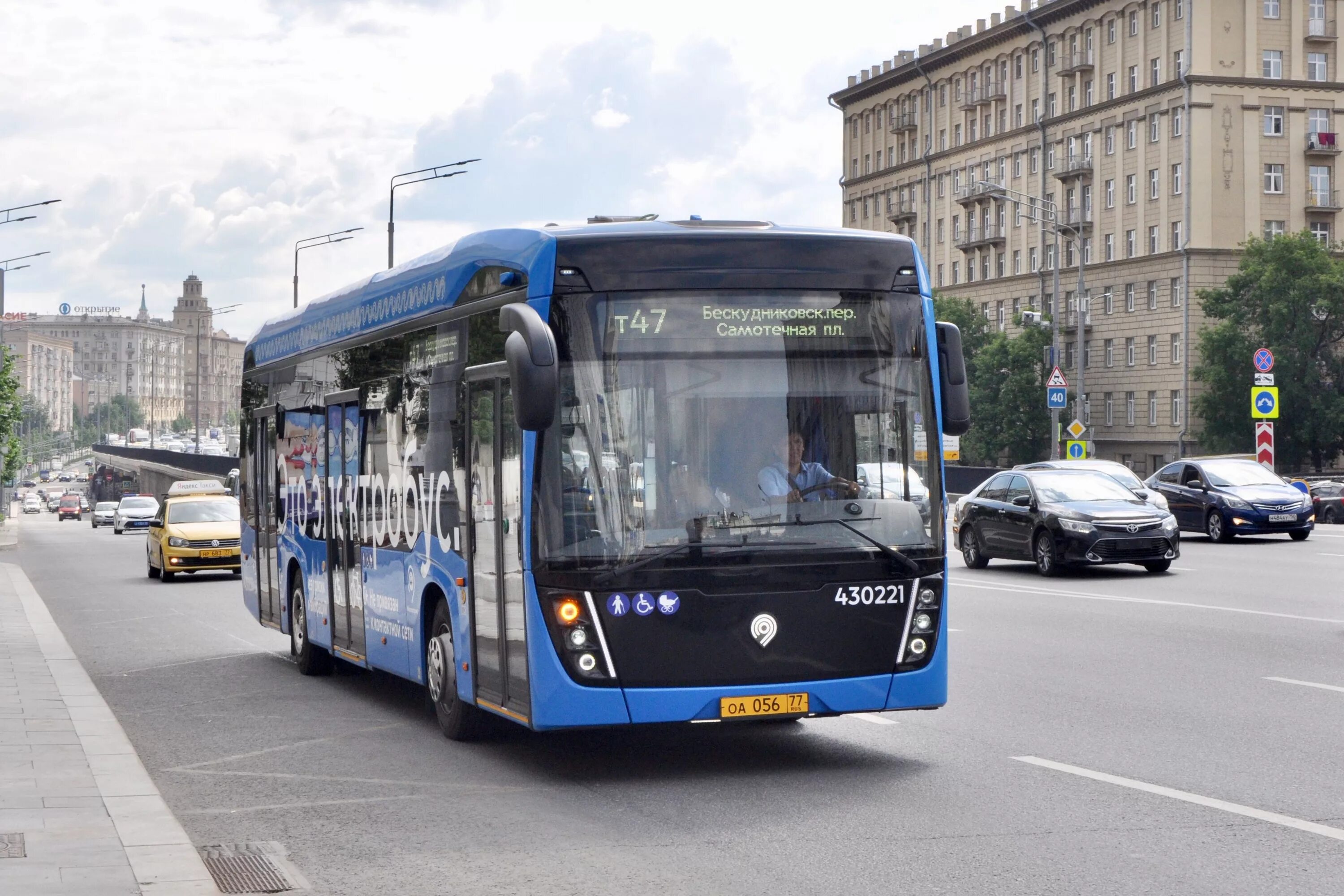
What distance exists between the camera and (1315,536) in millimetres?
35125

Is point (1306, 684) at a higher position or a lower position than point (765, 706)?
lower

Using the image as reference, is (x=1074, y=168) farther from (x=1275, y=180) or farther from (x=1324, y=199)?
(x=1324, y=199)

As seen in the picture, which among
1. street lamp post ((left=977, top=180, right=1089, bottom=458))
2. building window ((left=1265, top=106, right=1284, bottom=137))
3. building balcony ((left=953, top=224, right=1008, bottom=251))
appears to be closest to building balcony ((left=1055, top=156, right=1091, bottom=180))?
street lamp post ((left=977, top=180, right=1089, bottom=458))

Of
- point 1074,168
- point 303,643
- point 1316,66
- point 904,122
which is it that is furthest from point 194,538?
point 904,122

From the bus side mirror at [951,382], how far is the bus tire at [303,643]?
6.53 m

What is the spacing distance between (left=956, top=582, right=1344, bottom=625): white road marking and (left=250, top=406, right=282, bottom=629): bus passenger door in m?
9.16

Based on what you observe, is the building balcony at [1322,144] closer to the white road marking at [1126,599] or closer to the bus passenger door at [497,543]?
the white road marking at [1126,599]

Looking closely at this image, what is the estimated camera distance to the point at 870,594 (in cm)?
920

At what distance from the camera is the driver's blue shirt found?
29.5 ft

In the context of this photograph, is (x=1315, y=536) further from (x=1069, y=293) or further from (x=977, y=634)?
(x=1069, y=293)

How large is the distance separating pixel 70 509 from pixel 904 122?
58997 mm

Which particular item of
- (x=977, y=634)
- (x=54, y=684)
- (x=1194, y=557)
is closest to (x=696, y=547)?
(x=54, y=684)

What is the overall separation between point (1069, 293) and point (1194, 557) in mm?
69313

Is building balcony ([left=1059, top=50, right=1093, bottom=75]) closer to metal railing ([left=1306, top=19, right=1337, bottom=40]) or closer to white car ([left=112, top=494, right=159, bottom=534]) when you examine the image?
metal railing ([left=1306, top=19, right=1337, bottom=40])
